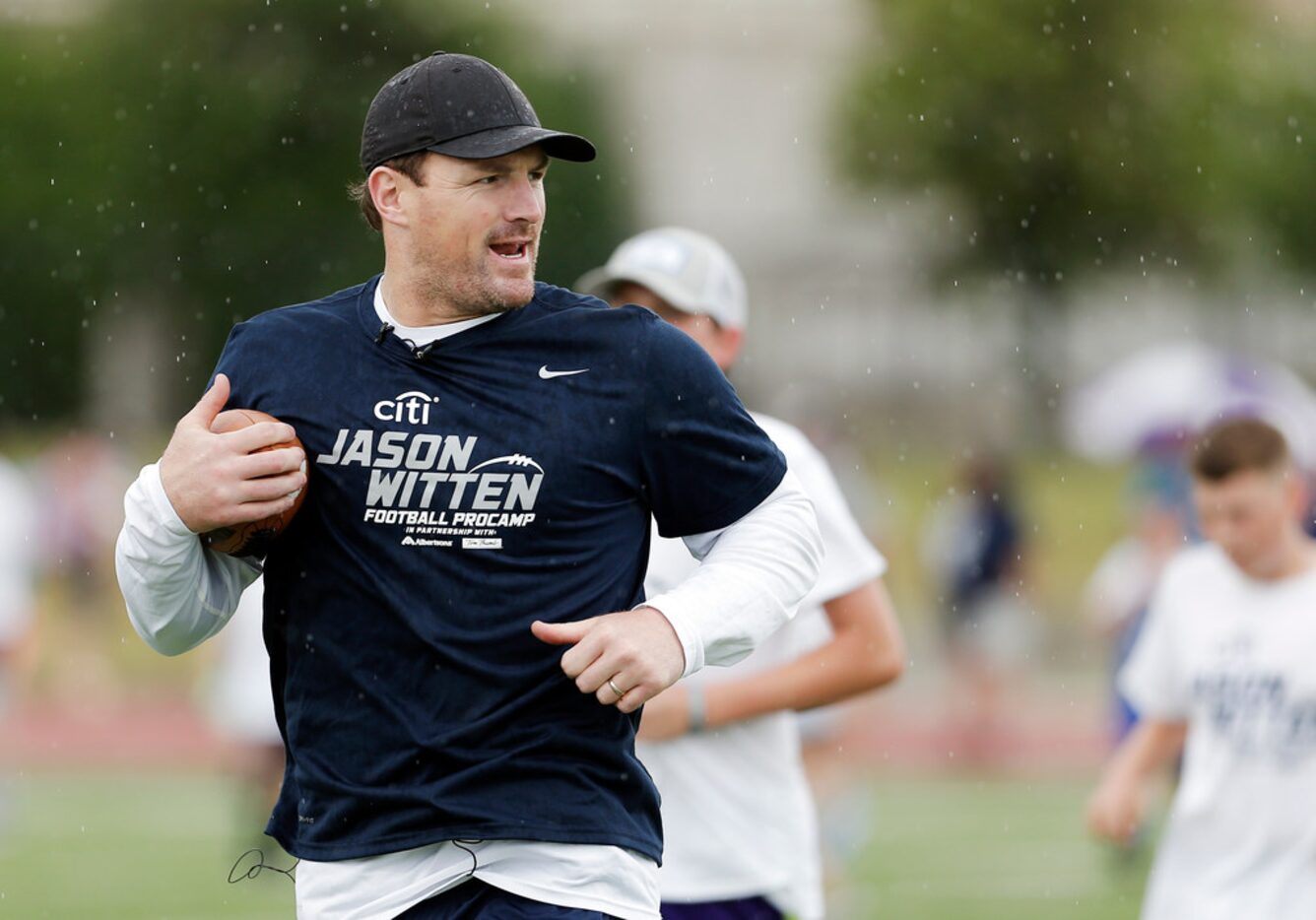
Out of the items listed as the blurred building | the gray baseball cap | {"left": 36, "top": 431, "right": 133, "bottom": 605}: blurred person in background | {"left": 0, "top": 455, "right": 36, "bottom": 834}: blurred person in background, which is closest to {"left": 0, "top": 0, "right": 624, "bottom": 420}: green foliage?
the blurred building

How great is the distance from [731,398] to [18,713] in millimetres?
18414

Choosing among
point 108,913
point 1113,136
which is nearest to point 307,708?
point 108,913

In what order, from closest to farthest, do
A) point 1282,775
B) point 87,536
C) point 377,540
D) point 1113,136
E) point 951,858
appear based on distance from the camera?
point 377,540
point 1282,775
point 951,858
point 87,536
point 1113,136

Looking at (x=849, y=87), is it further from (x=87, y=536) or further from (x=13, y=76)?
(x=87, y=536)

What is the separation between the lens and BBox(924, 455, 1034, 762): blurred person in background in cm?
1798

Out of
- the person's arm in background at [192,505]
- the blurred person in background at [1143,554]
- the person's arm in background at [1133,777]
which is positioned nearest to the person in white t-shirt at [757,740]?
the person's arm in background at [1133,777]

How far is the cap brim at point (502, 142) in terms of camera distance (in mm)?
3898

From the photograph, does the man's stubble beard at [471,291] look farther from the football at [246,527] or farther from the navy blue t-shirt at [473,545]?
the football at [246,527]

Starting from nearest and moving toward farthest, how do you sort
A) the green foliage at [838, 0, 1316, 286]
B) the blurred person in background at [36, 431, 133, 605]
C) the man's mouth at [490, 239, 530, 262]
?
the man's mouth at [490, 239, 530, 262] → the blurred person in background at [36, 431, 133, 605] → the green foliage at [838, 0, 1316, 286]

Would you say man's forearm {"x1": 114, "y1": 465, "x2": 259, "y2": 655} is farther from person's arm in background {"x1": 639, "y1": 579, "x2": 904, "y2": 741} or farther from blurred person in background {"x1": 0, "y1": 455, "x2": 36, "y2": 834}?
blurred person in background {"x1": 0, "y1": 455, "x2": 36, "y2": 834}

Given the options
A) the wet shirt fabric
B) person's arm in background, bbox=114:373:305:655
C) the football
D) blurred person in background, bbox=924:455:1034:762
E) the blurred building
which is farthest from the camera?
the blurred building

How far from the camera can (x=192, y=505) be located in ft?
12.4

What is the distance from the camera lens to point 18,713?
21188 millimetres

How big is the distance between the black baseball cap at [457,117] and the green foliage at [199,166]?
46.1m
